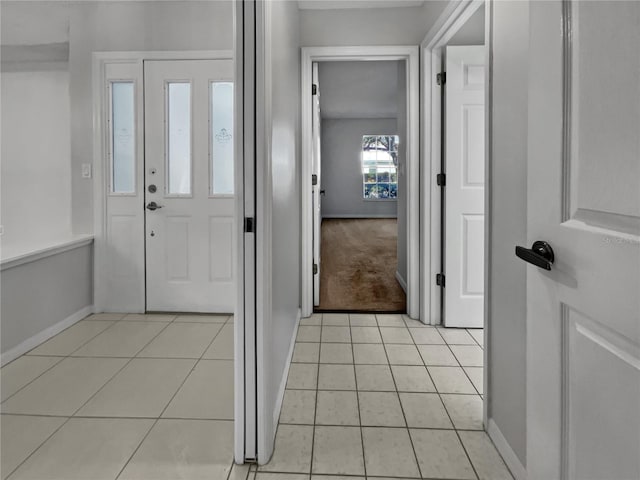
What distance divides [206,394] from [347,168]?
368 inches

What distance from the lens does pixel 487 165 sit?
1.64 metres

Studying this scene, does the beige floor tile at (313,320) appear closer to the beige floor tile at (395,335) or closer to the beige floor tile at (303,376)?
the beige floor tile at (395,335)

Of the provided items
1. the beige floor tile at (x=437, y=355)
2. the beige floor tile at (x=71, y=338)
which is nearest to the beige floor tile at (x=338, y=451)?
the beige floor tile at (x=437, y=355)

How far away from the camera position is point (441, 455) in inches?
59.2

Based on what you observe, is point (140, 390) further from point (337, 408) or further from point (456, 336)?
point (456, 336)

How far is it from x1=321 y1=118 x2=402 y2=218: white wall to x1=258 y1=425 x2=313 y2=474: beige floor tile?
9310mm

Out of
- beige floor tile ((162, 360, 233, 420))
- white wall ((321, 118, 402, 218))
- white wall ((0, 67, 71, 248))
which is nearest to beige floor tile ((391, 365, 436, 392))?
beige floor tile ((162, 360, 233, 420))

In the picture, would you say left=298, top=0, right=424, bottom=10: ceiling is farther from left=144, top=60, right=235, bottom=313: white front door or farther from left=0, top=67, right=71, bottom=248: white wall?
left=0, top=67, right=71, bottom=248: white wall

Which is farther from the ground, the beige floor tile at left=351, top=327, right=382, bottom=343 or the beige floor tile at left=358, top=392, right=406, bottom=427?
the beige floor tile at left=351, top=327, right=382, bottom=343

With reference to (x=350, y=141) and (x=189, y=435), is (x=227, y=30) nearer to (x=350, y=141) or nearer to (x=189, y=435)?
(x=189, y=435)

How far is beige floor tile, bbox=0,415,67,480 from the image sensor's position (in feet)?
4.81

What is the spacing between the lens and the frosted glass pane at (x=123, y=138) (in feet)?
10.4

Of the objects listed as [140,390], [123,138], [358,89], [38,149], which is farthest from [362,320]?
[358,89]

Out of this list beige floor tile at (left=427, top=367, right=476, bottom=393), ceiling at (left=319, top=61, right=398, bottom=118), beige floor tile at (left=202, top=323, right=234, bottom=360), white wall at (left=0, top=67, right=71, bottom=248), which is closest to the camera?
beige floor tile at (left=427, top=367, right=476, bottom=393)
